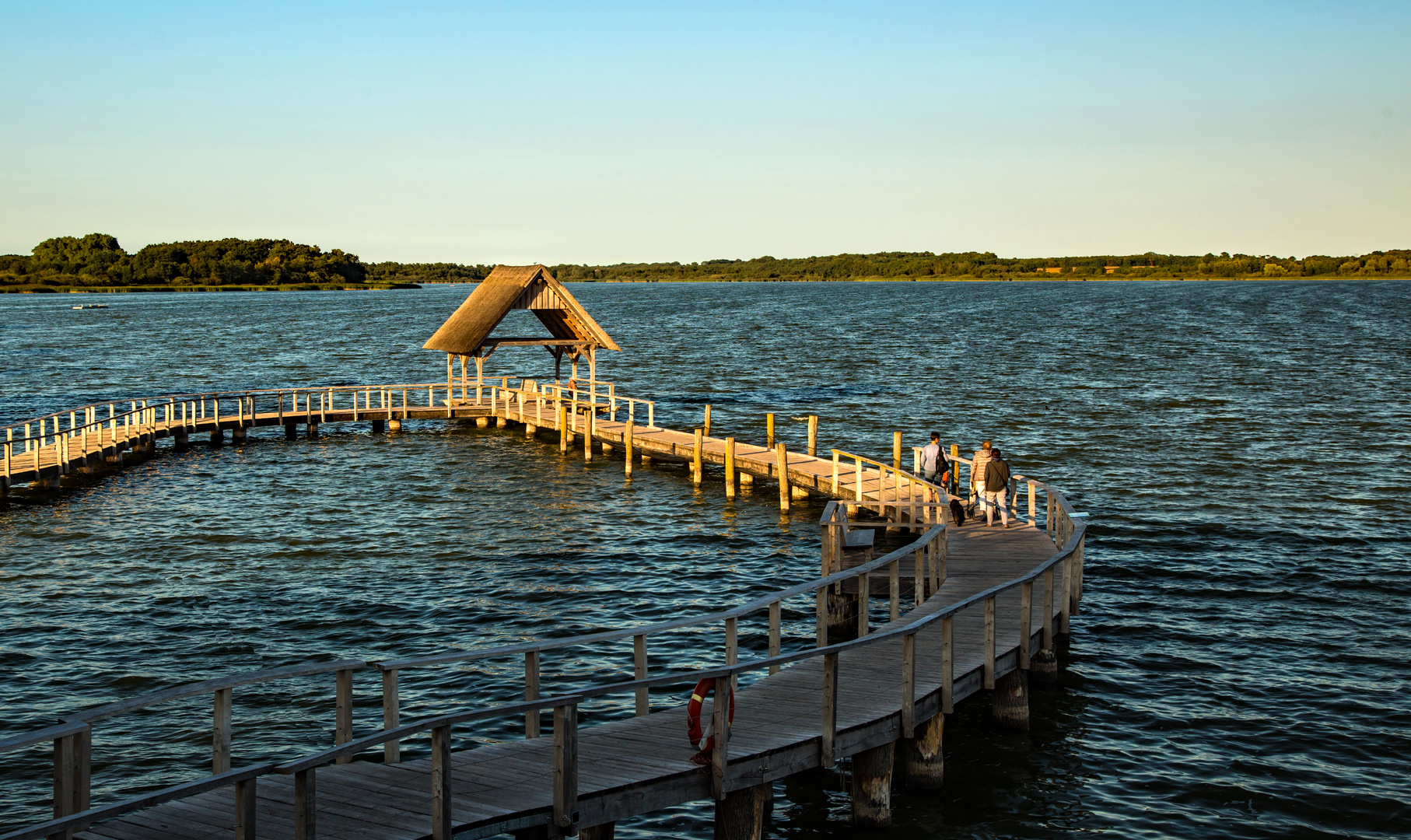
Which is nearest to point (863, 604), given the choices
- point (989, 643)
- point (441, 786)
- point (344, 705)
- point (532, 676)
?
point (989, 643)

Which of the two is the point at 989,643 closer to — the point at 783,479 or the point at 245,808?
the point at 245,808

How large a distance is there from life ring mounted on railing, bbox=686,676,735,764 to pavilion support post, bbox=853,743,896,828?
1915mm

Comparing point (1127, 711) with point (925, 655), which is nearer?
point (925, 655)

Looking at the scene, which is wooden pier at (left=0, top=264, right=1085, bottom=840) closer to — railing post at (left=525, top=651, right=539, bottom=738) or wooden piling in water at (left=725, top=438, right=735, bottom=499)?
railing post at (left=525, top=651, right=539, bottom=738)

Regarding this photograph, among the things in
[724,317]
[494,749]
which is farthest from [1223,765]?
[724,317]

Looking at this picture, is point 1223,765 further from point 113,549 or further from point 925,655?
point 113,549

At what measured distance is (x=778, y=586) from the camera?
21688 millimetres

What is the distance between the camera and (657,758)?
10.4 metres

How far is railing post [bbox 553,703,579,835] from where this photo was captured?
930 cm

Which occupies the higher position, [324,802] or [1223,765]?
[324,802]

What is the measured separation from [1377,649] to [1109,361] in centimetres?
5722

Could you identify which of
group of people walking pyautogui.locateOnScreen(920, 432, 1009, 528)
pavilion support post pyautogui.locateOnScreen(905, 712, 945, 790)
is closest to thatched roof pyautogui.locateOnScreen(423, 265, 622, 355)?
group of people walking pyautogui.locateOnScreen(920, 432, 1009, 528)

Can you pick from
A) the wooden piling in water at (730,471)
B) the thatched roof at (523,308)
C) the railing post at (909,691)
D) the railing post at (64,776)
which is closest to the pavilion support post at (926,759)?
the railing post at (909,691)

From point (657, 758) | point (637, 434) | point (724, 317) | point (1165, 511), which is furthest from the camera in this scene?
point (724, 317)
